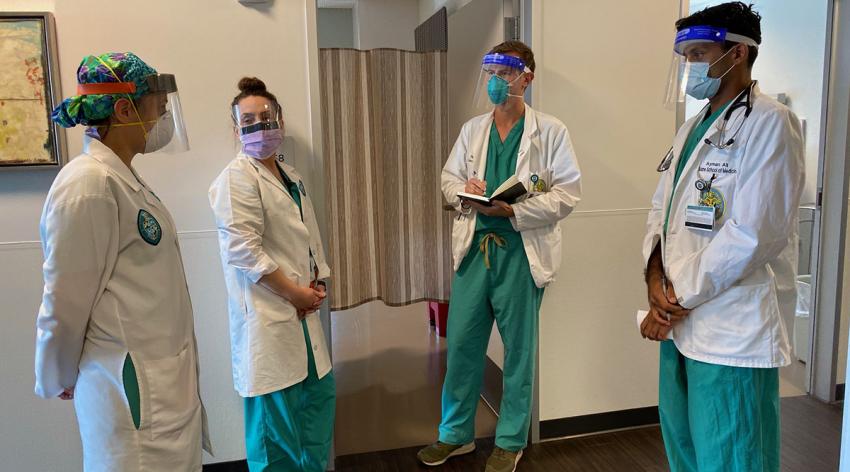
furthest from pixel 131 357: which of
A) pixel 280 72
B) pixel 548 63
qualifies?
pixel 548 63

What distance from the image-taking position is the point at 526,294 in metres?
2.36

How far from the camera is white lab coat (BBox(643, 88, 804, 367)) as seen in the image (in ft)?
4.85

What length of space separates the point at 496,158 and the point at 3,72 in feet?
5.85

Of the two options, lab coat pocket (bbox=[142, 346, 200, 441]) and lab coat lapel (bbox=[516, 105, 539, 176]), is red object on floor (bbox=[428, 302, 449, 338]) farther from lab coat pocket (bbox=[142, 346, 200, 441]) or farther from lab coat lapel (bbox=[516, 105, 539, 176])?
lab coat pocket (bbox=[142, 346, 200, 441])

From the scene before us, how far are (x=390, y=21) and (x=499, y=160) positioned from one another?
342cm

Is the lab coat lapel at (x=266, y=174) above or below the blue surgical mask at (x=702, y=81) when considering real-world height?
below

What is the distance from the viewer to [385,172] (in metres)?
2.74

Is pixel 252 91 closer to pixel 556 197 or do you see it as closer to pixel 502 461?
pixel 556 197

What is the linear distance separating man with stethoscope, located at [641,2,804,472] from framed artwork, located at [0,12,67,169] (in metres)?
2.06

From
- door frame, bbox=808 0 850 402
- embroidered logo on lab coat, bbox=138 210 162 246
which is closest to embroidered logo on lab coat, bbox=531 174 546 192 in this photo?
embroidered logo on lab coat, bbox=138 210 162 246

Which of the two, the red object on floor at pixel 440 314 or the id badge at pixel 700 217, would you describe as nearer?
the id badge at pixel 700 217

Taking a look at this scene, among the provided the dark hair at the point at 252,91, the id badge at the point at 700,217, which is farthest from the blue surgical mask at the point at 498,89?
the id badge at the point at 700,217

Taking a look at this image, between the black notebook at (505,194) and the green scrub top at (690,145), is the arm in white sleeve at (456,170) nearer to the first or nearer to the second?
the black notebook at (505,194)

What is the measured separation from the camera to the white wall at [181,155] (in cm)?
214
